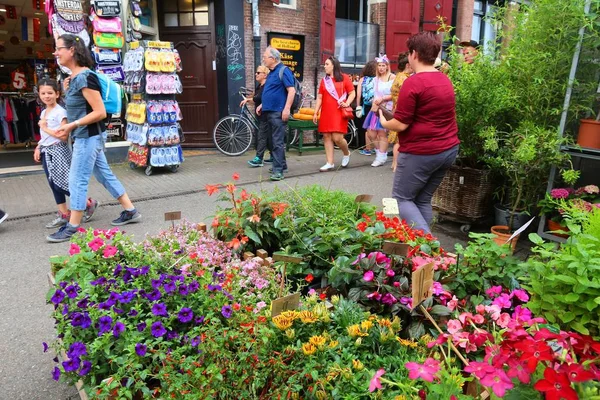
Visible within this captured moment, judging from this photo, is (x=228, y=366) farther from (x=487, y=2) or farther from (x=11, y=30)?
(x=487, y=2)

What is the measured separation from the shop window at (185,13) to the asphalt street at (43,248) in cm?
321

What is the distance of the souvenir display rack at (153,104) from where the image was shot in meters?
7.13

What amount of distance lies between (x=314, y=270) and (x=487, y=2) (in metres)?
15.0

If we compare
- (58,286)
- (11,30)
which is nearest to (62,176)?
(58,286)

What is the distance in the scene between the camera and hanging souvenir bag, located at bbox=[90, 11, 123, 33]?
7.77m

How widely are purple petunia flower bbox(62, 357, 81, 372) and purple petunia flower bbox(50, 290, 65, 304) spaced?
36 cm

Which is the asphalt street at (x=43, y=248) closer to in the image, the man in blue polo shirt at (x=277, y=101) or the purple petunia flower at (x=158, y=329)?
the man in blue polo shirt at (x=277, y=101)

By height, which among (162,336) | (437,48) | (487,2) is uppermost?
(487,2)

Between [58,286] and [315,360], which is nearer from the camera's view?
[315,360]

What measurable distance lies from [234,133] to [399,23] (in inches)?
222

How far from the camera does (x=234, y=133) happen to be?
945 centimetres

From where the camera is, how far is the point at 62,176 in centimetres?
474

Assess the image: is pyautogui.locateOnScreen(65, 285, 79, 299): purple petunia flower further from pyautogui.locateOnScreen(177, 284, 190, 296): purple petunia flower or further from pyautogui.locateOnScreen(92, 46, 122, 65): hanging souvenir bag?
pyautogui.locateOnScreen(92, 46, 122, 65): hanging souvenir bag

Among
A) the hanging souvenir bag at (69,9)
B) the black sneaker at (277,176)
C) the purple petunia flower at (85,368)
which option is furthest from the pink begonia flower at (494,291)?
the hanging souvenir bag at (69,9)
